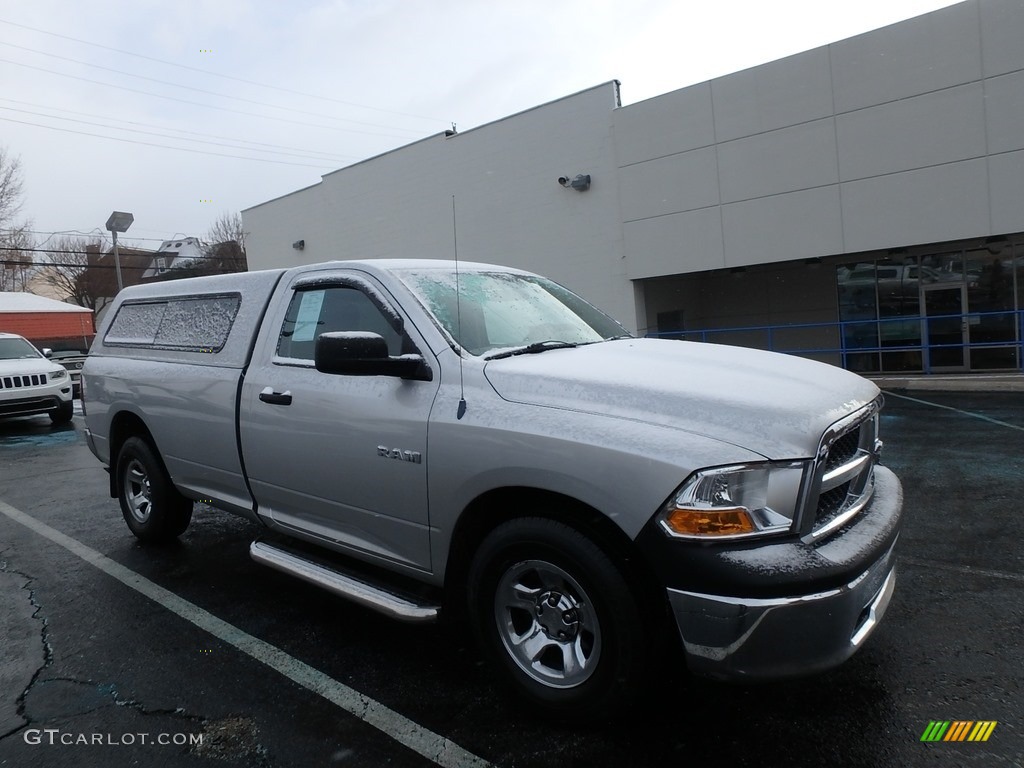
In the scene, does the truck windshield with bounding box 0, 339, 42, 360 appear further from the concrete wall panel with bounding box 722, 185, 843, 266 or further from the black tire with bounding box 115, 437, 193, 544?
the concrete wall panel with bounding box 722, 185, 843, 266

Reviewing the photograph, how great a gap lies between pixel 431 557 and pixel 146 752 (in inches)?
51.2

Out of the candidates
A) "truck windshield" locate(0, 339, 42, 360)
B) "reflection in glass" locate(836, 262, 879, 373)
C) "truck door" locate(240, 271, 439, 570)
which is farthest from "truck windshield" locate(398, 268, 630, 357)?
"reflection in glass" locate(836, 262, 879, 373)

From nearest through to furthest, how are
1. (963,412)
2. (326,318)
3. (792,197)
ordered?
(326,318), (963,412), (792,197)

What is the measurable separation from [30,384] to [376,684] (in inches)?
473

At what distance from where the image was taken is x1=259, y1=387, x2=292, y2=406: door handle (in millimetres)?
3670

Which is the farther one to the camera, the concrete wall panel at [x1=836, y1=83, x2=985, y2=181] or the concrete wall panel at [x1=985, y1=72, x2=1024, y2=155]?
the concrete wall panel at [x1=836, y1=83, x2=985, y2=181]

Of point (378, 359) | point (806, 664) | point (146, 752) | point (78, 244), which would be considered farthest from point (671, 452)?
point (78, 244)

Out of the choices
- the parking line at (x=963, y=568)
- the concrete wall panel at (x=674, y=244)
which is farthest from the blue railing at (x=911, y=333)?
the parking line at (x=963, y=568)

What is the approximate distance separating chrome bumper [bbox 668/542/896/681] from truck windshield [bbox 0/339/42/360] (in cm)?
1423

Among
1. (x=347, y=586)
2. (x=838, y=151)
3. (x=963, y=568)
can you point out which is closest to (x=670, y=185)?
(x=838, y=151)

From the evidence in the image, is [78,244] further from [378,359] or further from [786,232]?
[378,359]

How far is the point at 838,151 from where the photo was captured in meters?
14.9

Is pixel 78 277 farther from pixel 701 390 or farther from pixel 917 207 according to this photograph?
pixel 701 390

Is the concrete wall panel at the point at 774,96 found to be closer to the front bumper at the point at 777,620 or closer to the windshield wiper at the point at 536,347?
the windshield wiper at the point at 536,347
